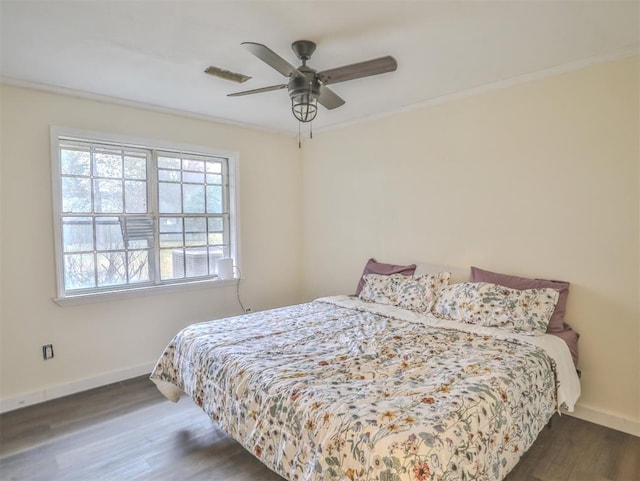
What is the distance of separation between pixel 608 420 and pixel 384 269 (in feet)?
6.28

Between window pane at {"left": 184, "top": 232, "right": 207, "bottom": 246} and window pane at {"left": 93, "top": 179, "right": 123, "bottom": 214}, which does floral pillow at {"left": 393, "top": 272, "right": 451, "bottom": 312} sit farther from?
window pane at {"left": 93, "top": 179, "right": 123, "bottom": 214}

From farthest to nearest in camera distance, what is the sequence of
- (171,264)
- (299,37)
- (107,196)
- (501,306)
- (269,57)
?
(171,264)
(107,196)
(501,306)
(299,37)
(269,57)

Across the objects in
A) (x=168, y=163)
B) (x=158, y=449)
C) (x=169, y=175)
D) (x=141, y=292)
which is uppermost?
(x=168, y=163)

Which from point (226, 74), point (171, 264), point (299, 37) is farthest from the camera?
point (171, 264)

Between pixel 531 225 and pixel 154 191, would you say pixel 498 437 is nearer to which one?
pixel 531 225

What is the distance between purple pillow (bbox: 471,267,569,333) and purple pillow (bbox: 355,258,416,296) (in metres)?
0.59

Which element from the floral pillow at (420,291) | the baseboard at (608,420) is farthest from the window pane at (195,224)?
the baseboard at (608,420)

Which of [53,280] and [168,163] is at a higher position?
[168,163]

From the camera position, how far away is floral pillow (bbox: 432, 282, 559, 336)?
2430mm

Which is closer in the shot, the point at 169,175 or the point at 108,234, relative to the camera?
the point at 108,234

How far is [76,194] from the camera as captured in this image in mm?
3111

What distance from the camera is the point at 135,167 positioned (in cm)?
342

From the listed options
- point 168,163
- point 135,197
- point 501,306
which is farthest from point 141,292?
point 501,306

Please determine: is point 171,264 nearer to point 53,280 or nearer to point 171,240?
point 171,240
